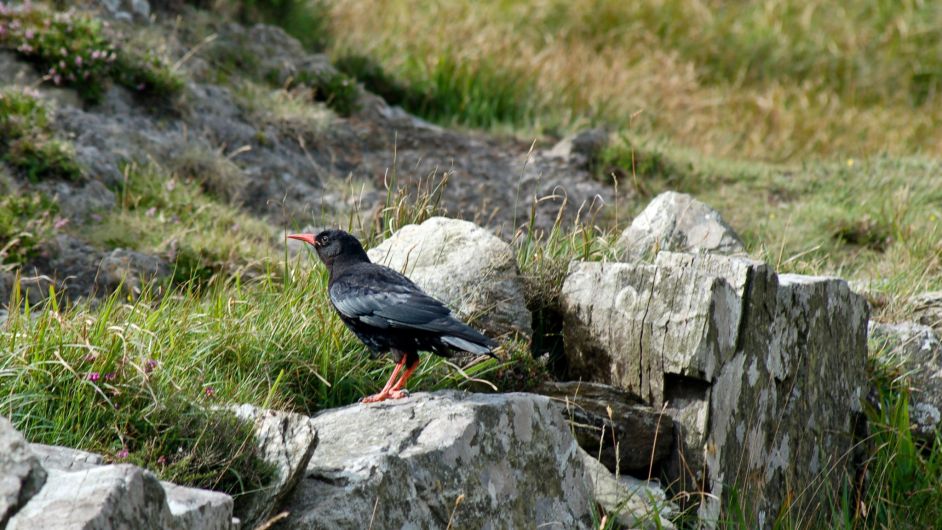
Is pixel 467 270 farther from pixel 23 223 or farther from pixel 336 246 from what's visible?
pixel 23 223

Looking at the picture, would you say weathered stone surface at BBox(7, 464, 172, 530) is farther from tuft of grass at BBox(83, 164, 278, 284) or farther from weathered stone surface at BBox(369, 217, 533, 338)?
tuft of grass at BBox(83, 164, 278, 284)

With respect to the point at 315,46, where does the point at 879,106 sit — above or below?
below

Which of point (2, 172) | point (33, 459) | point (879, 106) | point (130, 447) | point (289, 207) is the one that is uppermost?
point (33, 459)

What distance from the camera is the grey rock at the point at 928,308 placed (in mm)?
6391

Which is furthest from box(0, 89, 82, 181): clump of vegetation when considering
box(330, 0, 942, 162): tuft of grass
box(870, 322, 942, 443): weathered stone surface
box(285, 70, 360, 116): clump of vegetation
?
box(870, 322, 942, 443): weathered stone surface

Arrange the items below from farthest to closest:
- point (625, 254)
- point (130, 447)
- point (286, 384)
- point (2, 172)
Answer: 1. point (2, 172)
2. point (625, 254)
3. point (286, 384)
4. point (130, 447)

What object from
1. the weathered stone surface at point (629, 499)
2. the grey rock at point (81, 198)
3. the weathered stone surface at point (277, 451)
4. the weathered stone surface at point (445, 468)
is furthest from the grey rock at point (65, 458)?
the grey rock at point (81, 198)

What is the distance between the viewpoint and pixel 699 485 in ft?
15.6

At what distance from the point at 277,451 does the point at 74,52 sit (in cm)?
566

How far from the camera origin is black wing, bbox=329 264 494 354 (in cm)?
413

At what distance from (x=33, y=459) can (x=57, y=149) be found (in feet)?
16.3

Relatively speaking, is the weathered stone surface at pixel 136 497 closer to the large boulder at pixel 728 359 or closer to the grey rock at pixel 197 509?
the grey rock at pixel 197 509

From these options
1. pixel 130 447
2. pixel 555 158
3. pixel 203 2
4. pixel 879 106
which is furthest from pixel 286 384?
pixel 879 106

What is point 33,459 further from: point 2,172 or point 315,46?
point 315,46
